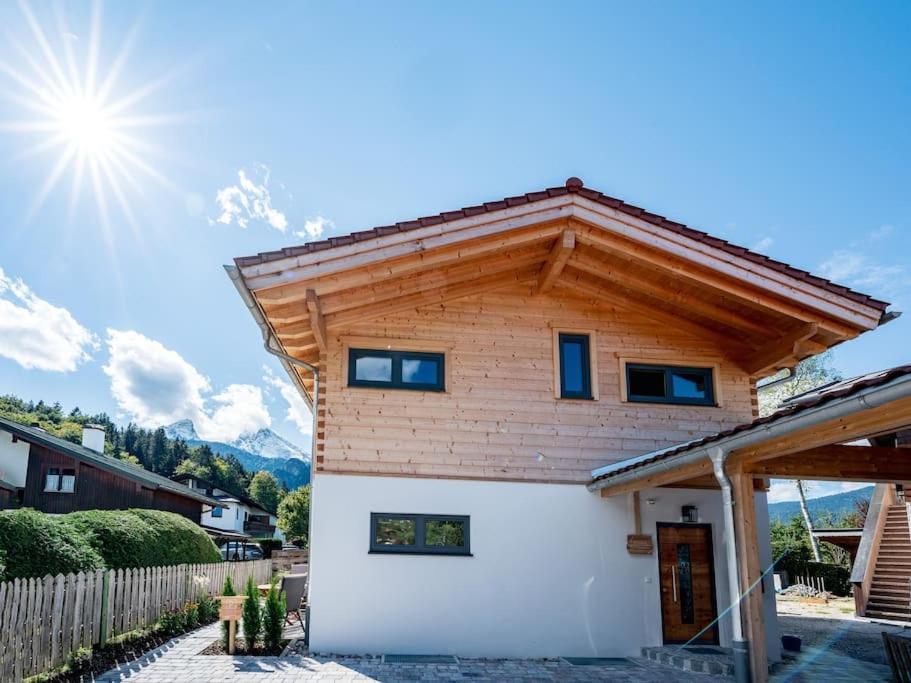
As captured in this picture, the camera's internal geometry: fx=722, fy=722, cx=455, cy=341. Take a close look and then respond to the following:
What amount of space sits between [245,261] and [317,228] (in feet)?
48.8

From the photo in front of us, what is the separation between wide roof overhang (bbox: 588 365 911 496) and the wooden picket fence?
22.2 ft

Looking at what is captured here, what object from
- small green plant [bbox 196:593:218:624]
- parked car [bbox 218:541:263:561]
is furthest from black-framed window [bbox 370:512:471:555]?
parked car [bbox 218:541:263:561]

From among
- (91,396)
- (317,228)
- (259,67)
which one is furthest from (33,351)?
(259,67)

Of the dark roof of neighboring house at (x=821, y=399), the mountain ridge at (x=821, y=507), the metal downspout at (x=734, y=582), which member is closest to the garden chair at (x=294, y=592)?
the dark roof of neighboring house at (x=821, y=399)

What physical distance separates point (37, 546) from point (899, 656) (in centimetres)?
1039

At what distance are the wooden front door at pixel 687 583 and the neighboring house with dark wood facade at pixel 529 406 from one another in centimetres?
3

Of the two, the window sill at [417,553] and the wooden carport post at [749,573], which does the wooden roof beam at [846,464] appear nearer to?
the wooden carport post at [749,573]

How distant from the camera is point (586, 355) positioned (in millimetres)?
10844

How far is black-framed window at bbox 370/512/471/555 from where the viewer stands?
9602 millimetres

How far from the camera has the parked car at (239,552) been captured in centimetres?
4138

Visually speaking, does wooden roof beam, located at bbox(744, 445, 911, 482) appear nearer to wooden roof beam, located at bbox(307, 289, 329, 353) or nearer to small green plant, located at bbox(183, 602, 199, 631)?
wooden roof beam, located at bbox(307, 289, 329, 353)

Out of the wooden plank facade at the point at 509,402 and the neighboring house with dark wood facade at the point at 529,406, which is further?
the wooden plank facade at the point at 509,402

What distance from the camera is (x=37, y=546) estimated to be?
960 centimetres

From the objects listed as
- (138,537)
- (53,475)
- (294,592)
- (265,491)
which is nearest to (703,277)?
(294,592)
